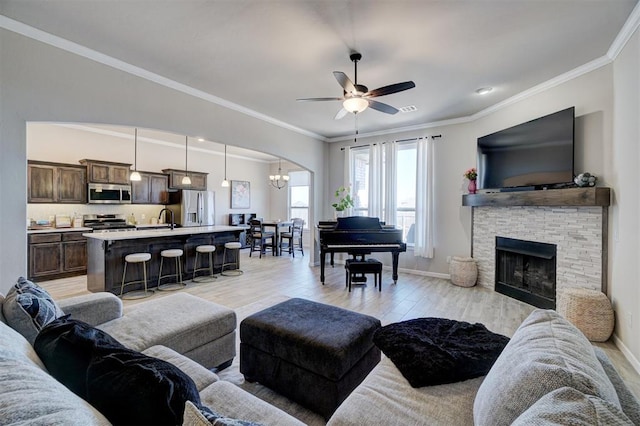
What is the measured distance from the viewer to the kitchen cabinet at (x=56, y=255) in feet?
16.5

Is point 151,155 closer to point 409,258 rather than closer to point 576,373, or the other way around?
point 409,258

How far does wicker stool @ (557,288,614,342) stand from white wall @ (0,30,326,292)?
5110mm

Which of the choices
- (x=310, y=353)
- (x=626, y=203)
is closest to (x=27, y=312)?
(x=310, y=353)

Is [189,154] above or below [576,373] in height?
above

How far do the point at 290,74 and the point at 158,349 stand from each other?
325cm

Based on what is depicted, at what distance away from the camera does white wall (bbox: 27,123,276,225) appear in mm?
5551

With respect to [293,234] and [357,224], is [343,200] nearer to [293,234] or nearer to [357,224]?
[357,224]

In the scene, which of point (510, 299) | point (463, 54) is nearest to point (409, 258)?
point (510, 299)

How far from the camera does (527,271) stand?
4.22m

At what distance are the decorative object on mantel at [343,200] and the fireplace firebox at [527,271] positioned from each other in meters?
2.82

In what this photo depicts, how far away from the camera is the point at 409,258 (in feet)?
19.5

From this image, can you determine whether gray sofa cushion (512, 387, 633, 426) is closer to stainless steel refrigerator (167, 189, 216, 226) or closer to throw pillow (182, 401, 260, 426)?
throw pillow (182, 401, 260, 426)

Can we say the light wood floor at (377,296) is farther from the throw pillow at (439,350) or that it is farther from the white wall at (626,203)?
the throw pillow at (439,350)

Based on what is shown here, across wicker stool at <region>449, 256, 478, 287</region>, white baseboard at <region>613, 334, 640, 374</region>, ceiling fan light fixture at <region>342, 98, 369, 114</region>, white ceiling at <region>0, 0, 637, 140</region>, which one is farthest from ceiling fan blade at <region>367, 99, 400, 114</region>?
white baseboard at <region>613, 334, 640, 374</region>
